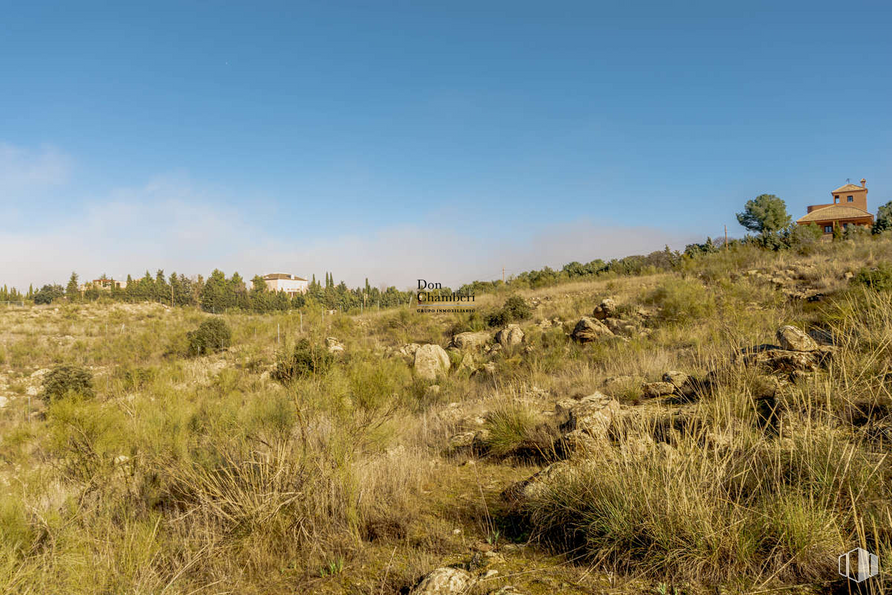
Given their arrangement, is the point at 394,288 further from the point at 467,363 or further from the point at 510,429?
the point at 510,429

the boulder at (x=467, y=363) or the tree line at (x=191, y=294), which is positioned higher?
the tree line at (x=191, y=294)

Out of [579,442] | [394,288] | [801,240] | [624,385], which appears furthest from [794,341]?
[394,288]

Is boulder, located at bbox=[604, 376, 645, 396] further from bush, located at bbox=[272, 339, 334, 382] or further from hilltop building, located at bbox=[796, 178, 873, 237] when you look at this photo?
hilltop building, located at bbox=[796, 178, 873, 237]

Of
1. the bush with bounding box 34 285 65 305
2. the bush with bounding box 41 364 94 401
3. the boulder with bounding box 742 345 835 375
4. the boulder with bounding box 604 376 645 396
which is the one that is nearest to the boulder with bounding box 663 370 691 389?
the boulder with bounding box 604 376 645 396

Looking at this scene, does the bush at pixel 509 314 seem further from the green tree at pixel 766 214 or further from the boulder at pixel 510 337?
the green tree at pixel 766 214

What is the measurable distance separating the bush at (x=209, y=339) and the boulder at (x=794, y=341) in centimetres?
1914

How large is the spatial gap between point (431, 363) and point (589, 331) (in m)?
4.78

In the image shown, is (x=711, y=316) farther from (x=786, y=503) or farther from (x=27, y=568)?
(x=27, y=568)

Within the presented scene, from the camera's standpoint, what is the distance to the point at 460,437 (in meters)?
5.71

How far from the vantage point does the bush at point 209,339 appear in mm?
18438

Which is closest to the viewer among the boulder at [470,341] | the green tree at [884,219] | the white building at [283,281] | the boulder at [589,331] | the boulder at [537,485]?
the boulder at [537,485]

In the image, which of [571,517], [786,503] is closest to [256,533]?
[571,517]

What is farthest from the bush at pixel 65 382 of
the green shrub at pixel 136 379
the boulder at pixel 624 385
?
the boulder at pixel 624 385

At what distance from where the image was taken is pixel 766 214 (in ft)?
112
